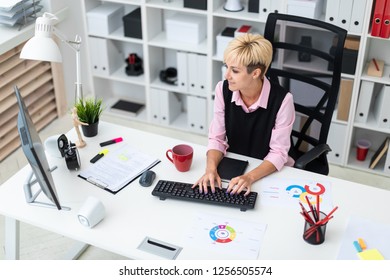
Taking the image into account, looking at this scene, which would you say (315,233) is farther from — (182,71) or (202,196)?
(182,71)

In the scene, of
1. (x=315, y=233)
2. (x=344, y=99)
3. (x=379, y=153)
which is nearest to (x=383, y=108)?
(x=344, y=99)

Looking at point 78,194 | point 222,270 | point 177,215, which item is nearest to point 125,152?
point 78,194

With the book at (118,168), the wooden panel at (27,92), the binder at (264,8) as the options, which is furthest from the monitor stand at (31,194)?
A: the binder at (264,8)

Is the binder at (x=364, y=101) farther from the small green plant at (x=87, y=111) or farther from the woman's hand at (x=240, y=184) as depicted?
the small green plant at (x=87, y=111)

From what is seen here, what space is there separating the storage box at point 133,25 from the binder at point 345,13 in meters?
1.40

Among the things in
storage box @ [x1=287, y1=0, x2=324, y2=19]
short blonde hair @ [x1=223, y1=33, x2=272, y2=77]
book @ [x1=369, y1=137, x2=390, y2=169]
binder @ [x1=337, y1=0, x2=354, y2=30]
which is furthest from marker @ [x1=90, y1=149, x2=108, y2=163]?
book @ [x1=369, y1=137, x2=390, y2=169]

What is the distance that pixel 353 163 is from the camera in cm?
367

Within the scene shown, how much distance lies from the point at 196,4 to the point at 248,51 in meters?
1.42

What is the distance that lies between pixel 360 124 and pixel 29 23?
2.31 metres

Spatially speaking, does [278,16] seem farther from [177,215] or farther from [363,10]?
[177,215]

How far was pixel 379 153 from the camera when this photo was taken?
356cm

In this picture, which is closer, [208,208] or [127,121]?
[208,208]

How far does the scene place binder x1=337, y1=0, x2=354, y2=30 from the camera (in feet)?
10.3

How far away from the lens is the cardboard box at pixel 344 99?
3375 mm
